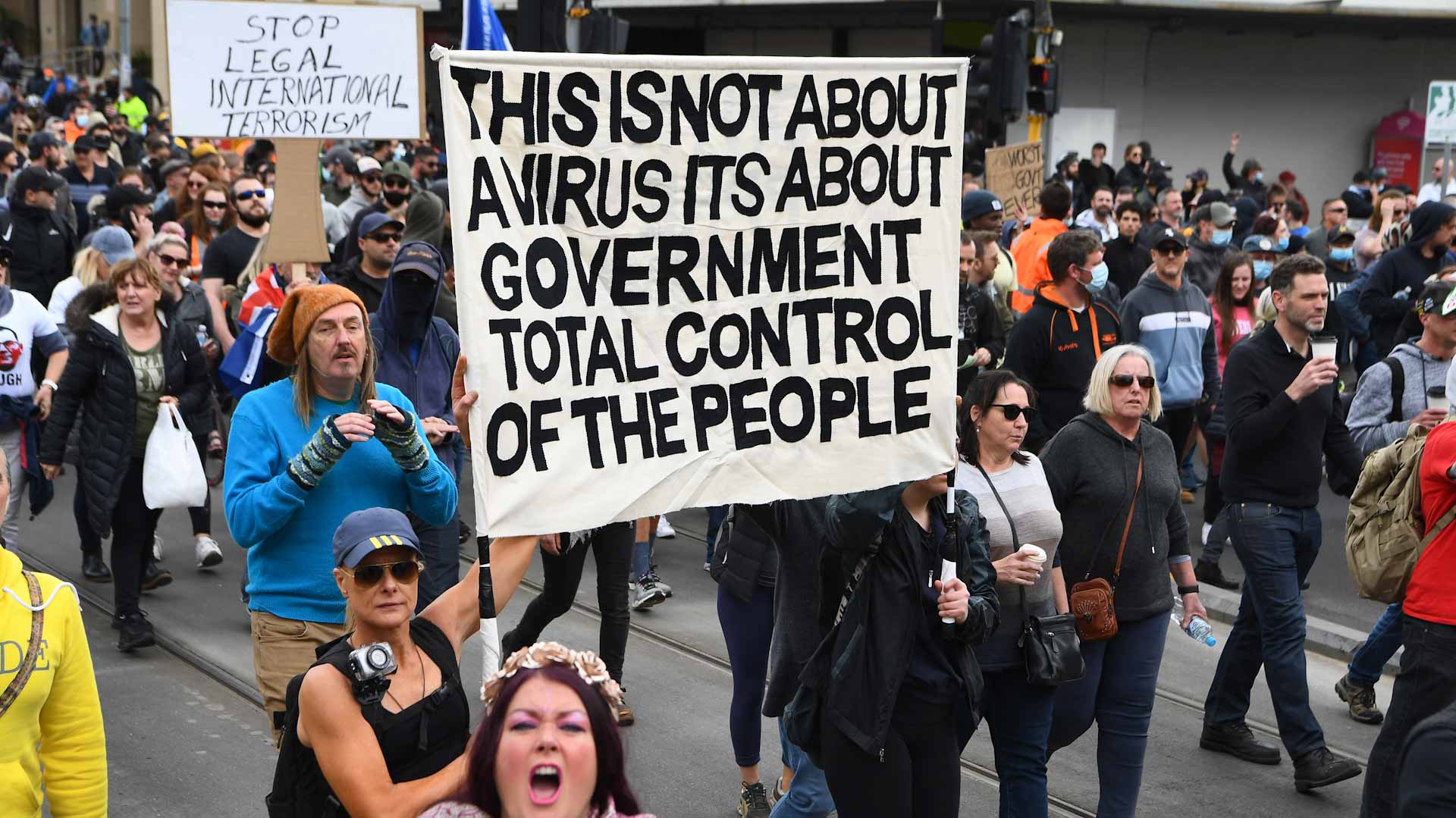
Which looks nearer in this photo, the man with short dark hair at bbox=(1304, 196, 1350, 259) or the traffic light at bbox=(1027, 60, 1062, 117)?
the man with short dark hair at bbox=(1304, 196, 1350, 259)

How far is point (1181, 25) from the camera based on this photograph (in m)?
29.9

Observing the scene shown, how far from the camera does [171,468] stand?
25.0ft

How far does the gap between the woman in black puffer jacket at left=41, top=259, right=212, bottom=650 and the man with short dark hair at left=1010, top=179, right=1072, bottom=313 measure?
591 cm

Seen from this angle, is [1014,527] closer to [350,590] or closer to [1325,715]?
[350,590]

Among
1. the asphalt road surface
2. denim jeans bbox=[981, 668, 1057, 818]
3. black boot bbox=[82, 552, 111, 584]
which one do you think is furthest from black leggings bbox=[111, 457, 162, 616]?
denim jeans bbox=[981, 668, 1057, 818]

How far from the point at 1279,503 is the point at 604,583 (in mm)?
2730

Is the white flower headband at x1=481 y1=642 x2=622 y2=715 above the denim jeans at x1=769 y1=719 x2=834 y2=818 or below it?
above

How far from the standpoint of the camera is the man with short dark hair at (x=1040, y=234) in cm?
1138

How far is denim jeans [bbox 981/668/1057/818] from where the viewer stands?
5078mm

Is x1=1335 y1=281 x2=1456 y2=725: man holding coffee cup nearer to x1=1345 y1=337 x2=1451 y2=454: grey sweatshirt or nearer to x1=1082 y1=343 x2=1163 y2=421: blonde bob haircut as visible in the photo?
x1=1345 y1=337 x2=1451 y2=454: grey sweatshirt

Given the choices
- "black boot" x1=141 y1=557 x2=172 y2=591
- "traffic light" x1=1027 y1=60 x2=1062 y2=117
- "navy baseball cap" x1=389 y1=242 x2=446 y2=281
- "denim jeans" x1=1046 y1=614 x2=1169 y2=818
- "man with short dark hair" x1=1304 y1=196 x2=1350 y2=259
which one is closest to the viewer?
"denim jeans" x1=1046 y1=614 x2=1169 y2=818

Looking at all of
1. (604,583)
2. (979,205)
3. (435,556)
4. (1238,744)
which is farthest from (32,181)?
(1238,744)

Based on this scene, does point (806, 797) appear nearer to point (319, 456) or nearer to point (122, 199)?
point (319, 456)

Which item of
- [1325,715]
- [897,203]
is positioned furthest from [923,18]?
[897,203]
